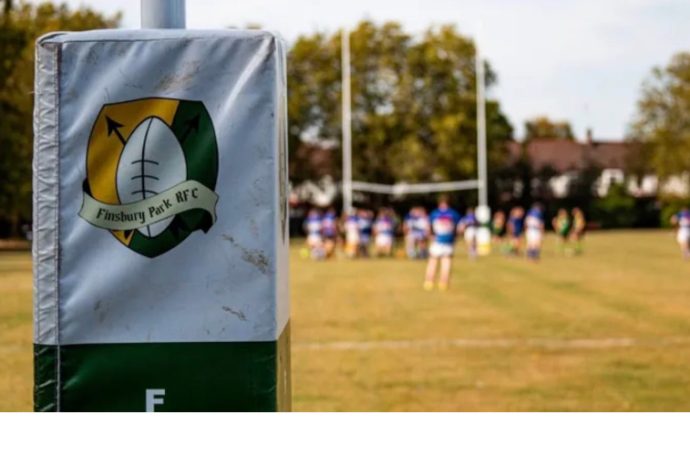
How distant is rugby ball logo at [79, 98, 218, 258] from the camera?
367 cm

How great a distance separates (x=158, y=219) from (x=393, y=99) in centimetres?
5870

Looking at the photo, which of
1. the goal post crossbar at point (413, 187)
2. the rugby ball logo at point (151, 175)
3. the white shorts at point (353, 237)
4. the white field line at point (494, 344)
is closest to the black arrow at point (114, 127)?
the rugby ball logo at point (151, 175)

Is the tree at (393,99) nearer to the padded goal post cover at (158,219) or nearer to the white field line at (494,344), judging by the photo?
the white field line at (494,344)

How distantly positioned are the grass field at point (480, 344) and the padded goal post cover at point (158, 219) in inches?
159

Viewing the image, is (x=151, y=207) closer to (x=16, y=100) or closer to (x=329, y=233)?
(x=329, y=233)

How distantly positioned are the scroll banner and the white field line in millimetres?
7981

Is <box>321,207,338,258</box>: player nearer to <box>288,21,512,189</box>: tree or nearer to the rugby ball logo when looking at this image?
<box>288,21,512,189</box>: tree

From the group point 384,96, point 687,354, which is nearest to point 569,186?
point 384,96

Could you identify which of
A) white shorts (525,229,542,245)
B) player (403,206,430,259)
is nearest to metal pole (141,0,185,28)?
white shorts (525,229,542,245)

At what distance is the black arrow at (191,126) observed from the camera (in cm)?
367

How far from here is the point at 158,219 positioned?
3.71 m

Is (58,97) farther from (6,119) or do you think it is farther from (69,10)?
(69,10)

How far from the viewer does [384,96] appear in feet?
204

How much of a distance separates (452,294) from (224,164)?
51.3ft
